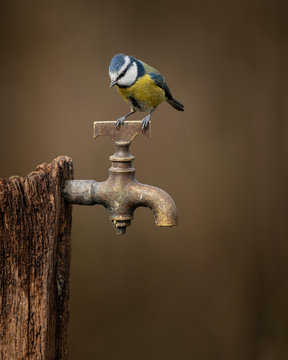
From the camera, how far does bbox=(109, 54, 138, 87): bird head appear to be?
1.00 meters

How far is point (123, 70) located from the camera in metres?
1.05

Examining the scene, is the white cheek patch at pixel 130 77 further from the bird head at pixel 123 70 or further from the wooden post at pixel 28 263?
the wooden post at pixel 28 263

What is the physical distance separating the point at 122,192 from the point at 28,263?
0.62ft

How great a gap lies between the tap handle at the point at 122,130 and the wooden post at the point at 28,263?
11 cm

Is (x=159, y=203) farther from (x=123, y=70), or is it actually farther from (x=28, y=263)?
(x=123, y=70)

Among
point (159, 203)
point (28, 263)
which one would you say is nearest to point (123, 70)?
point (159, 203)

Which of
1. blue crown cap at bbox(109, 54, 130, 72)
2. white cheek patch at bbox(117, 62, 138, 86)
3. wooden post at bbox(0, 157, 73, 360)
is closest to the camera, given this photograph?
wooden post at bbox(0, 157, 73, 360)

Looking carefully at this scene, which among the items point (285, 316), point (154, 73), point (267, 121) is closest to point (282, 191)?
point (267, 121)

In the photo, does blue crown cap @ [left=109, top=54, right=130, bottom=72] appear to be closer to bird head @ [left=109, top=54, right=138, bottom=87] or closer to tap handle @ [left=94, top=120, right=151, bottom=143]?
bird head @ [left=109, top=54, right=138, bottom=87]

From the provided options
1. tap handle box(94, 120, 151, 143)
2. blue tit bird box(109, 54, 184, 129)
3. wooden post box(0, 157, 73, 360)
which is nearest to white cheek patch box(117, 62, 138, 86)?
blue tit bird box(109, 54, 184, 129)

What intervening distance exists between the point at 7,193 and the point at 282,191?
47.1 inches

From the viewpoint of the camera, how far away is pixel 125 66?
3.46ft

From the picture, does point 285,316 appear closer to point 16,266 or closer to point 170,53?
point 170,53

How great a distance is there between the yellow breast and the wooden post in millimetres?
454
